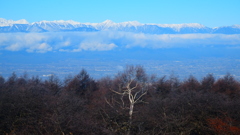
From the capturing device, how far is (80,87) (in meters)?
28.0

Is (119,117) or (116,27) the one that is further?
(116,27)

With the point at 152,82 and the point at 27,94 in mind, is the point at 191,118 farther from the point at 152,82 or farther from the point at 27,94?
the point at 152,82

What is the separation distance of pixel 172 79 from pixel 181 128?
806 inches

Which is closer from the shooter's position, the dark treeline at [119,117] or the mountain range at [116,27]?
the dark treeline at [119,117]

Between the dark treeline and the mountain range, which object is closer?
the dark treeline

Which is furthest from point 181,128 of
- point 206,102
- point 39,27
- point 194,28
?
point 194,28

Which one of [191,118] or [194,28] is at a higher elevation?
[194,28]

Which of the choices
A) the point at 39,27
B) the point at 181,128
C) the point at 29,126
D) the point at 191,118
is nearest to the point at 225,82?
the point at 191,118

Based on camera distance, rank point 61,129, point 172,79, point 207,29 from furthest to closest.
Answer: point 207,29
point 172,79
point 61,129

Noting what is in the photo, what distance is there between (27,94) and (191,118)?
10.3 m

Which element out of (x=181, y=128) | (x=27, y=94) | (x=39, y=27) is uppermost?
(x=39, y=27)

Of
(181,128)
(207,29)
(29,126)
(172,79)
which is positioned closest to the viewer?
(29,126)

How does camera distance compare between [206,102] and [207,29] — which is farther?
[207,29]

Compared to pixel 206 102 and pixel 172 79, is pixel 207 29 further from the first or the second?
pixel 206 102
